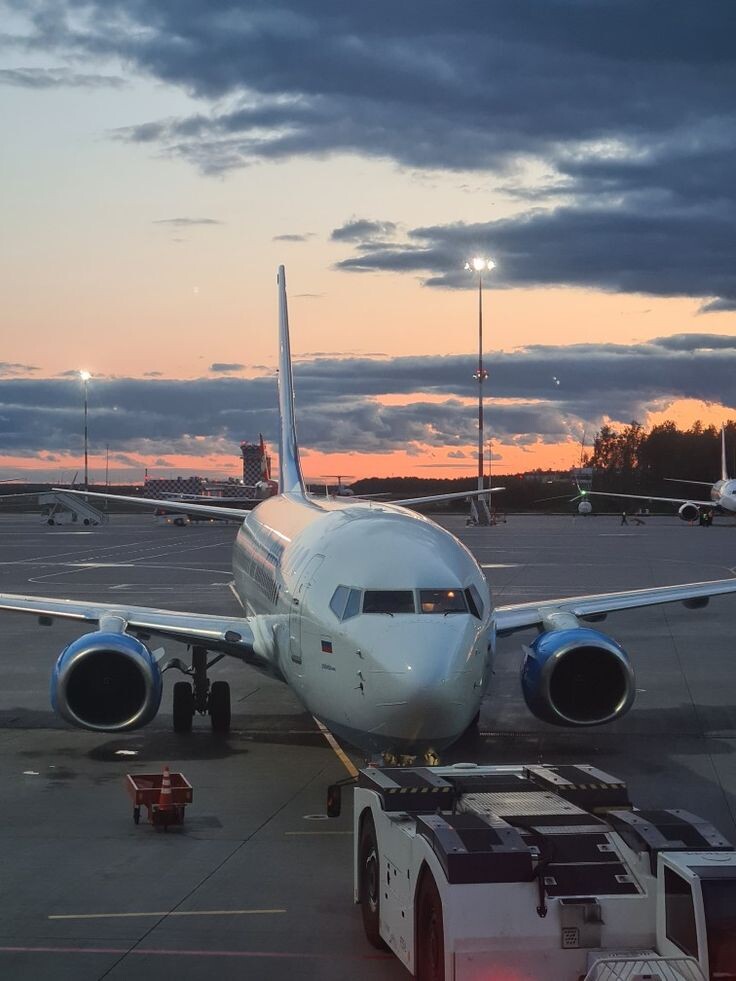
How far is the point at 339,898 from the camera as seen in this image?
1376 centimetres

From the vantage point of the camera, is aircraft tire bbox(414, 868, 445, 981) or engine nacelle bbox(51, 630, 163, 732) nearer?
aircraft tire bbox(414, 868, 445, 981)

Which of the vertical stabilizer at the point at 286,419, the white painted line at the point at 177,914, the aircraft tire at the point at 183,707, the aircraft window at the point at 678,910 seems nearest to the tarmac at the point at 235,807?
the white painted line at the point at 177,914

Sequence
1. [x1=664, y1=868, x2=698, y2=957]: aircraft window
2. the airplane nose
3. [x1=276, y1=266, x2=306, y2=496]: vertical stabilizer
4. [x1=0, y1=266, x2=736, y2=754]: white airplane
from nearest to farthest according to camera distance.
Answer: [x1=664, y1=868, x2=698, y2=957]: aircraft window < the airplane nose < [x1=0, y1=266, x2=736, y2=754]: white airplane < [x1=276, y1=266, x2=306, y2=496]: vertical stabilizer

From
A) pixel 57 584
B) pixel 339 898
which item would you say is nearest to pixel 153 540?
pixel 57 584

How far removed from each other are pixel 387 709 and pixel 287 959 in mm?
4035

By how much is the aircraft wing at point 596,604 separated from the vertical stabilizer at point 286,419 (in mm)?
9319

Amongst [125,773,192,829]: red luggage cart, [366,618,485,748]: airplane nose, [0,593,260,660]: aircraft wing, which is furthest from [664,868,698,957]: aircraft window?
[0,593,260,660]: aircraft wing

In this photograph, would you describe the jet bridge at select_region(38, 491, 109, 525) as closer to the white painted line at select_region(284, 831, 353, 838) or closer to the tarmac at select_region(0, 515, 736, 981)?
the tarmac at select_region(0, 515, 736, 981)

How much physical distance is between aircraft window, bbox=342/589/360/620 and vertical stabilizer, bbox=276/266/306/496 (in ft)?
47.5

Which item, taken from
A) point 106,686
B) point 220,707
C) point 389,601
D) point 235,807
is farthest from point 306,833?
point 220,707

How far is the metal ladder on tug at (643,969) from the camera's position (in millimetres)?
9203

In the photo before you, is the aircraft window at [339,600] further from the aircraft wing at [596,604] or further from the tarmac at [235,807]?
the aircraft wing at [596,604]

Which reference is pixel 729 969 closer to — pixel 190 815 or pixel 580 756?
pixel 190 815

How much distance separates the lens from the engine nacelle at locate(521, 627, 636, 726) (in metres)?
20.5
